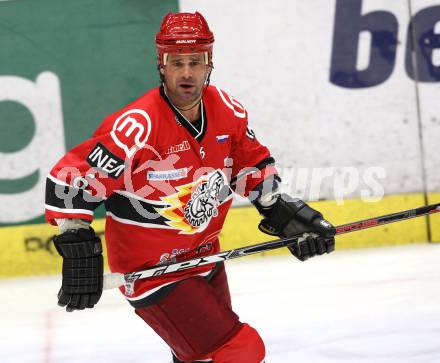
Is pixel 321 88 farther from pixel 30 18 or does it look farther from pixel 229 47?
pixel 30 18

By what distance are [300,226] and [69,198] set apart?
75 cm

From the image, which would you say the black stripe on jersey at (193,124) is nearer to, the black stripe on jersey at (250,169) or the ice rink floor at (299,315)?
the black stripe on jersey at (250,169)

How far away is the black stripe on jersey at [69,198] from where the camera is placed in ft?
7.92

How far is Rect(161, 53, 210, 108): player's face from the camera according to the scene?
2.48 metres

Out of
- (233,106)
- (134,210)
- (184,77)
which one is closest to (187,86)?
(184,77)

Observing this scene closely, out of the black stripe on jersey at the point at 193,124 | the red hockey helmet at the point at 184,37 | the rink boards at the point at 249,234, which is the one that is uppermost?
the red hockey helmet at the point at 184,37

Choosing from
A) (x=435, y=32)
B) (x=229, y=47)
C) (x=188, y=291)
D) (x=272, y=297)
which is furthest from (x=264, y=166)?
(x=435, y=32)

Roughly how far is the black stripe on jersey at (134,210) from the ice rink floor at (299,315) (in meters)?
0.98

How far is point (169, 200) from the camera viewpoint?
99.8 inches

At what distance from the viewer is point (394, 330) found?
3514 mm

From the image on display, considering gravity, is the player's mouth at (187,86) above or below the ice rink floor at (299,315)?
above

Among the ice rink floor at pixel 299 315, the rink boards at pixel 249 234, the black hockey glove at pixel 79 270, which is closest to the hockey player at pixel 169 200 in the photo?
the black hockey glove at pixel 79 270

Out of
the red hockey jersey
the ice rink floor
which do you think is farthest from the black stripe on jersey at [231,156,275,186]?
the ice rink floor

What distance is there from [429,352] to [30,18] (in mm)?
2947
